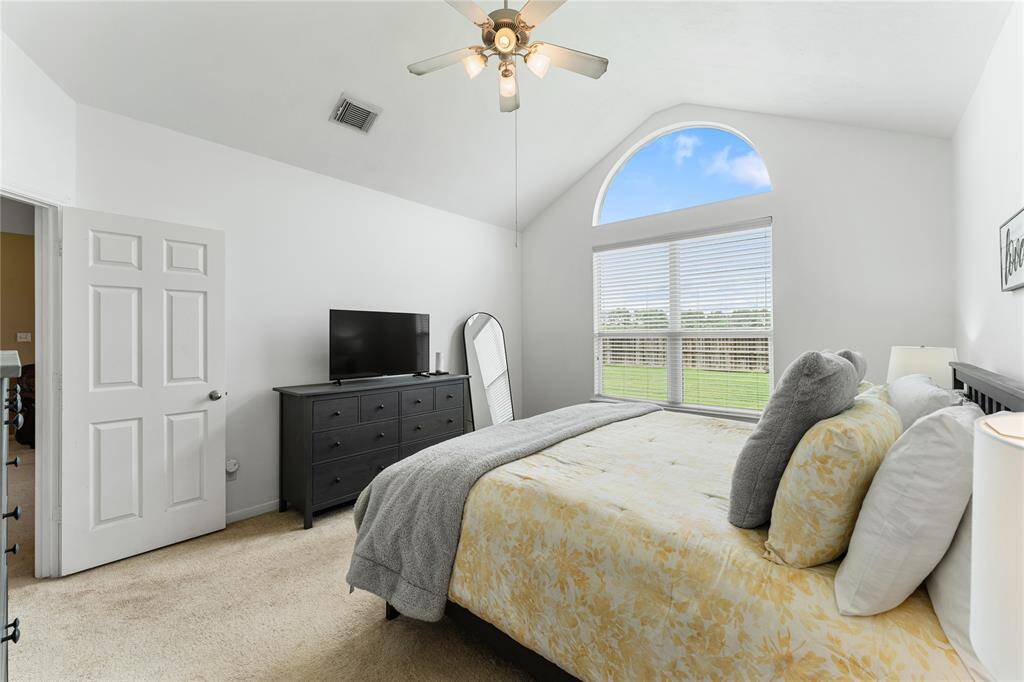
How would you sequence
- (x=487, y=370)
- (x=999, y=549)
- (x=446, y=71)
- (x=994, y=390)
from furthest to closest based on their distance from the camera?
1. (x=487, y=370)
2. (x=446, y=71)
3. (x=994, y=390)
4. (x=999, y=549)

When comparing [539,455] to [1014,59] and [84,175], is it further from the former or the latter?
[84,175]

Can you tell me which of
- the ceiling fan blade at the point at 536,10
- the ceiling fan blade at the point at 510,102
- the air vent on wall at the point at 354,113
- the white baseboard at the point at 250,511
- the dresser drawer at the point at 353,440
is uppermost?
the air vent on wall at the point at 354,113

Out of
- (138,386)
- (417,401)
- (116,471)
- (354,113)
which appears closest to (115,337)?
(138,386)

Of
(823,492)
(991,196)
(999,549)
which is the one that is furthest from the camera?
(991,196)

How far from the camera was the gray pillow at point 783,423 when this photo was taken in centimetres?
120

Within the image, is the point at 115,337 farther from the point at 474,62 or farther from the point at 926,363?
the point at 926,363

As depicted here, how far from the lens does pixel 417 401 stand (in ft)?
12.0

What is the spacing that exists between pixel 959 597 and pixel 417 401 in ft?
10.7

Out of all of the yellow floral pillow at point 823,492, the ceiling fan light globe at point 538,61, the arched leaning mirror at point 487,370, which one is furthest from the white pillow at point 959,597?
the arched leaning mirror at point 487,370

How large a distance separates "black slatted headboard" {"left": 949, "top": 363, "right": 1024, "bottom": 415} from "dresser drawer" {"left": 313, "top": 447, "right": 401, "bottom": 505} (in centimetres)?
332

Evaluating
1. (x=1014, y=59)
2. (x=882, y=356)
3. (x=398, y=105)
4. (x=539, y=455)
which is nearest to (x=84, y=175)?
(x=398, y=105)

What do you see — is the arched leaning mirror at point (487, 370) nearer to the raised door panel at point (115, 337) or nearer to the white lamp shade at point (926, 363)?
the raised door panel at point (115, 337)

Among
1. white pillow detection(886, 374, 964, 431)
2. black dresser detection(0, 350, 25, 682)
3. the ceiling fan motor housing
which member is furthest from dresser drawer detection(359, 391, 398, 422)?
white pillow detection(886, 374, 964, 431)

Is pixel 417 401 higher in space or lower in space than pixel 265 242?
lower
